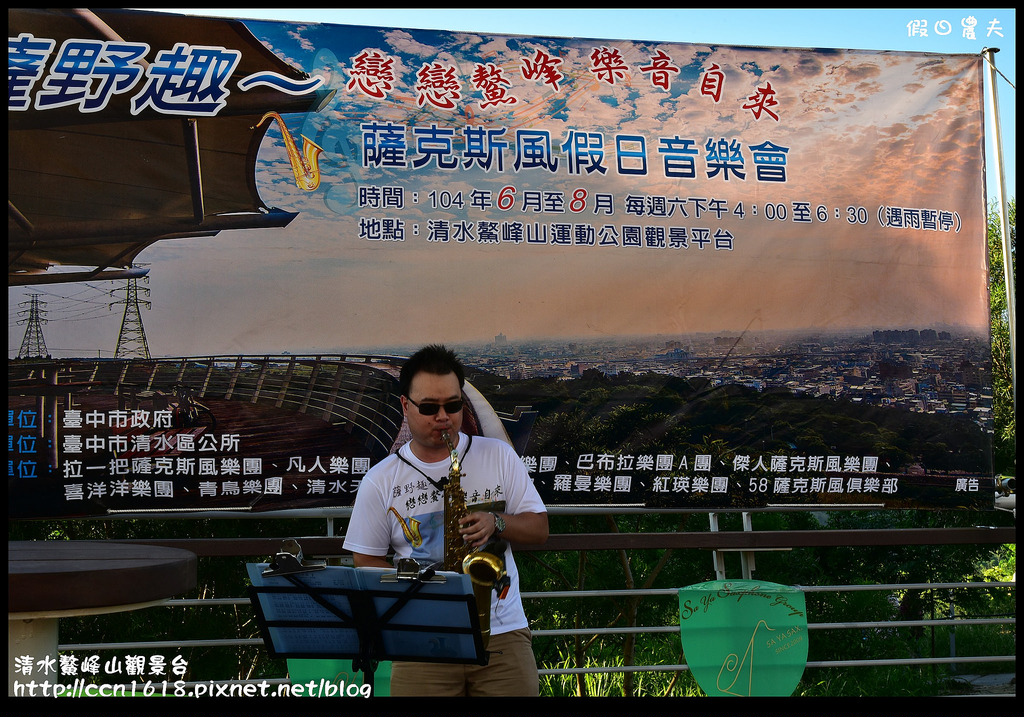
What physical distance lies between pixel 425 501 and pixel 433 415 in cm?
27

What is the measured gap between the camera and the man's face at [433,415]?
2801 millimetres

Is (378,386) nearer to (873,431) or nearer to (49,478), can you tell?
(49,478)

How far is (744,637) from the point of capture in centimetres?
385

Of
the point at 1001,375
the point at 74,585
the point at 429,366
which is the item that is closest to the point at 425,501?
the point at 429,366

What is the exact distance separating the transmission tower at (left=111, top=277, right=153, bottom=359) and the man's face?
4.99 ft

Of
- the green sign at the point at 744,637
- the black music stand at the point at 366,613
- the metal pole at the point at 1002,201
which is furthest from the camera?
the metal pole at the point at 1002,201

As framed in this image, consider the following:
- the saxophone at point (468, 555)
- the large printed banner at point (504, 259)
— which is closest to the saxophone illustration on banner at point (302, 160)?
the large printed banner at point (504, 259)

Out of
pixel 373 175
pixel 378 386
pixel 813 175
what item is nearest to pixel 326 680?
pixel 378 386

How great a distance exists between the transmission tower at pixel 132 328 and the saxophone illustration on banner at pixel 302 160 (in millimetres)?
788

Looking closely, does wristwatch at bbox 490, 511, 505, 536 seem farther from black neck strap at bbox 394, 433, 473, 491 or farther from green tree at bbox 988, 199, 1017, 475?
green tree at bbox 988, 199, 1017, 475

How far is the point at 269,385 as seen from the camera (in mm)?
3807

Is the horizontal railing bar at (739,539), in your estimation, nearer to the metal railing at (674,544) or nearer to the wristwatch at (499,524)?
the metal railing at (674,544)

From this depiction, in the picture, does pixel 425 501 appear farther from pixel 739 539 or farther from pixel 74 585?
pixel 739 539
